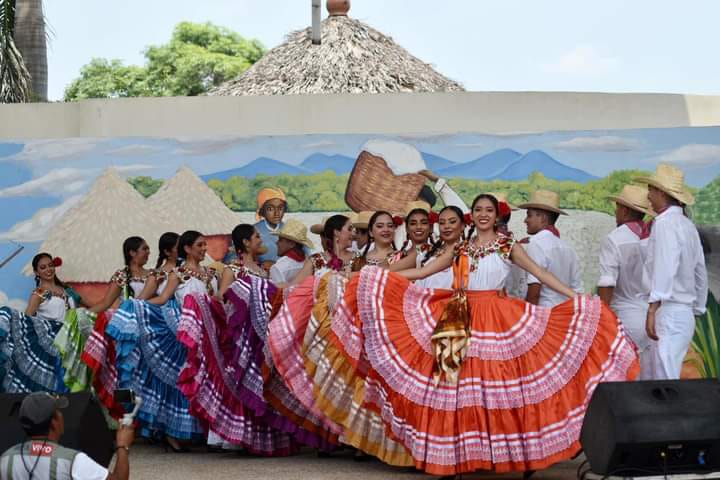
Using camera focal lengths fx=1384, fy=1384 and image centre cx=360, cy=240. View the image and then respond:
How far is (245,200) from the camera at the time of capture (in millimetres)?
12250

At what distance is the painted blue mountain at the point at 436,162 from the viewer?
12125 millimetres

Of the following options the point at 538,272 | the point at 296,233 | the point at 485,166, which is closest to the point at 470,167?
the point at 485,166

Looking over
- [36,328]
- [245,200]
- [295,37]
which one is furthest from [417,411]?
[295,37]

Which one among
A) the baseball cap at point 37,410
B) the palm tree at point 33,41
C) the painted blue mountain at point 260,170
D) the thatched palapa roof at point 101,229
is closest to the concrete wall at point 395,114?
the painted blue mountain at point 260,170

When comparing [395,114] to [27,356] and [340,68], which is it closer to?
[340,68]

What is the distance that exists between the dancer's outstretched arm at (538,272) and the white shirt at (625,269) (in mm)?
1409

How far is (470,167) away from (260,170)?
185 centimetres

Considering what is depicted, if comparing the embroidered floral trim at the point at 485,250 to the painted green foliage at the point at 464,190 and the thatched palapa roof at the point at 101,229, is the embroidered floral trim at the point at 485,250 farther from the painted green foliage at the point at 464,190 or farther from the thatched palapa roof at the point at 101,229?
the thatched palapa roof at the point at 101,229

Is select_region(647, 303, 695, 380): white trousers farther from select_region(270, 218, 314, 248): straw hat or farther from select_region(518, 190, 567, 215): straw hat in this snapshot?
select_region(270, 218, 314, 248): straw hat

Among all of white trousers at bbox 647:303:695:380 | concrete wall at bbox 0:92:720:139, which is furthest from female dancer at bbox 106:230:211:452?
white trousers at bbox 647:303:695:380

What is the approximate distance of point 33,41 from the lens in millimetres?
20656

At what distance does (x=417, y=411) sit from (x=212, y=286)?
9.91ft

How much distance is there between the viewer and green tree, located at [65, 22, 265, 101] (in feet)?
132

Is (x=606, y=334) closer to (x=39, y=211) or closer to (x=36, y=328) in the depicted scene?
(x=36, y=328)
